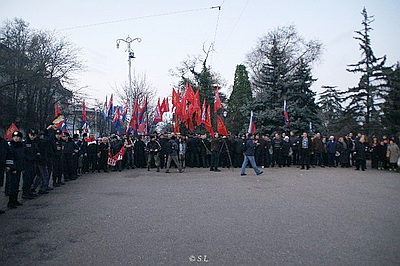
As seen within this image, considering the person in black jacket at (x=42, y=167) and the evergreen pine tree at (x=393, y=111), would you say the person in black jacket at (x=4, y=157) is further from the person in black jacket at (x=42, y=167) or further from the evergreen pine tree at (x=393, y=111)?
A: the evergreen pine tree at (x=393, y=111)

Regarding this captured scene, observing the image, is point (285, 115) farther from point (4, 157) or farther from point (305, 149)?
point (4, 157)


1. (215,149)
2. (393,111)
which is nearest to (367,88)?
(393,111)

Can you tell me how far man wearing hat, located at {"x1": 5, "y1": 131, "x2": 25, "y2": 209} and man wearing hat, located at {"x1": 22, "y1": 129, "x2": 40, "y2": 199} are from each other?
468 millimetres

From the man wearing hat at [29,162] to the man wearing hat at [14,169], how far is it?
0.47 metres

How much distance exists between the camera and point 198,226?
6.32 metres

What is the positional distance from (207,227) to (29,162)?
6.07 metres

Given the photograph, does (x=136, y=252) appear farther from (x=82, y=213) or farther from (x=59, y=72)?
(x=59, y=72)

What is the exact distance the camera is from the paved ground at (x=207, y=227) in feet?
15.6

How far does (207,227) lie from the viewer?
6.25 m

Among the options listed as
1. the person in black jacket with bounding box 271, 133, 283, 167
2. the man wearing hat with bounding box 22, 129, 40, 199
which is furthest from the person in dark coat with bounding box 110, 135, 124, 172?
the person in black jacket with bounding box 271, 133, 283, 167

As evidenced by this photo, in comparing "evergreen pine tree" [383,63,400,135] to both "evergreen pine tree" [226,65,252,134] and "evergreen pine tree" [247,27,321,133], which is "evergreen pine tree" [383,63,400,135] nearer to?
"evergreen pine tree" [247,27,321,133]

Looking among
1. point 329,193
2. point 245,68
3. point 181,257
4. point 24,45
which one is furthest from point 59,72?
point 181,257

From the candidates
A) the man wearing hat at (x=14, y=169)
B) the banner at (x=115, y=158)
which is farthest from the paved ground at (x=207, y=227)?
the banner at (x=115, y=158)

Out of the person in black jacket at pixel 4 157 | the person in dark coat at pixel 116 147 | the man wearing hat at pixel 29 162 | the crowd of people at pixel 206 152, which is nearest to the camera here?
the person in black jacket at pixel 4 157
